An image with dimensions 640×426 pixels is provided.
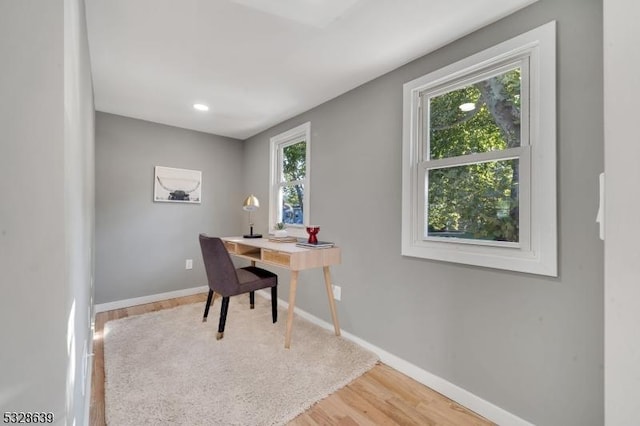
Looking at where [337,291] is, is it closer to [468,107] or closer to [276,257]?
[276,257]

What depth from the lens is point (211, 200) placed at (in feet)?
12.3

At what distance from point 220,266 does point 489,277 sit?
1.91 metres

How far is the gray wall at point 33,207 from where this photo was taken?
23.9 inches

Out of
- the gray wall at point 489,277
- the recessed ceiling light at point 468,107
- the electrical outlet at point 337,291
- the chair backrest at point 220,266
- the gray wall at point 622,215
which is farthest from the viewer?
the electrical outlet at point 337,291

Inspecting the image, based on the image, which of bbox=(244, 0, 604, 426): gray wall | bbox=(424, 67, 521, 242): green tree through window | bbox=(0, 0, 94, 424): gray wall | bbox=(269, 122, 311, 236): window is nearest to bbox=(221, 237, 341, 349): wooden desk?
bbox=(244, 0, 604, 426): gray wall

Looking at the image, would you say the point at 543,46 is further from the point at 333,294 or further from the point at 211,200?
the point at 211,200

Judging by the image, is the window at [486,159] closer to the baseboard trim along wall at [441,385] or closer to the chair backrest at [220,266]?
the baseboard trim along wall at [441,385]

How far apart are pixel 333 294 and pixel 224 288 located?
3.05 feet

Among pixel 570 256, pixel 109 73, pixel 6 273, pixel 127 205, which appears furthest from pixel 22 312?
pixel 127 205

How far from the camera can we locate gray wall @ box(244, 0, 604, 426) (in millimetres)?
1228

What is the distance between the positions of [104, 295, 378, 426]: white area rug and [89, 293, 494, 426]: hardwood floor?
51mm

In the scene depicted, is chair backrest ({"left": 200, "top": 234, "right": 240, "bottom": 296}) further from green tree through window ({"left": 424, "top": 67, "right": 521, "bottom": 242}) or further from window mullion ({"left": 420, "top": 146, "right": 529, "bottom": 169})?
window mullion ({"left": 420, "top": 146, "right": 529, "bottom": 169})

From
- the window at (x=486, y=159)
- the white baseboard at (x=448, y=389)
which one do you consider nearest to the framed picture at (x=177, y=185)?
the white baseboard at (x=448, y=389)

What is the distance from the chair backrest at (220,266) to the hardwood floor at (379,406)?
0.92m
